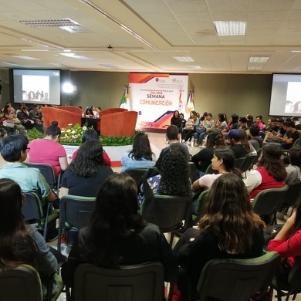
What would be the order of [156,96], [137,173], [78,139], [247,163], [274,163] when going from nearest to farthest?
[274,163], [137,173], [247,163], [78,139], [156,96]

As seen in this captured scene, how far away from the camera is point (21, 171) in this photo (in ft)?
9.68

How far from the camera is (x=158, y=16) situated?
5.57 meters

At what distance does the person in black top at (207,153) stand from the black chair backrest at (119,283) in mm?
3104

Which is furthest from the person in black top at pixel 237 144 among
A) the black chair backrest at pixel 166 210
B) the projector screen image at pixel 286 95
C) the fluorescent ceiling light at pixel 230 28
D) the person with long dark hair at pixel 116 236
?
the projector screen image at pixel 286 95

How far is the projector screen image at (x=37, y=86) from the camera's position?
1673 centimetres

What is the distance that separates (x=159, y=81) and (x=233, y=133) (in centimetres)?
1035

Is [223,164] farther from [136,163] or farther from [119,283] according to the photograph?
[119,283]

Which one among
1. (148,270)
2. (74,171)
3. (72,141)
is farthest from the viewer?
(72,141)

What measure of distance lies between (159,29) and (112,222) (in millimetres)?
5594

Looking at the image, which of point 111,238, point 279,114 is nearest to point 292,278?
point 111,238

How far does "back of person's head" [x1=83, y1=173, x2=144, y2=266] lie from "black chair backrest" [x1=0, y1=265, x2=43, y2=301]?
0.27 meters

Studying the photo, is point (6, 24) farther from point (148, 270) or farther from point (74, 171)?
point (148, 270)

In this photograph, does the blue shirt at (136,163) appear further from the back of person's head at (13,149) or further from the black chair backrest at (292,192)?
the black chair backrest at (292,192)

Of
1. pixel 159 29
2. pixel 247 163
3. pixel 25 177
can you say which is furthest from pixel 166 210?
pixel 159 29
